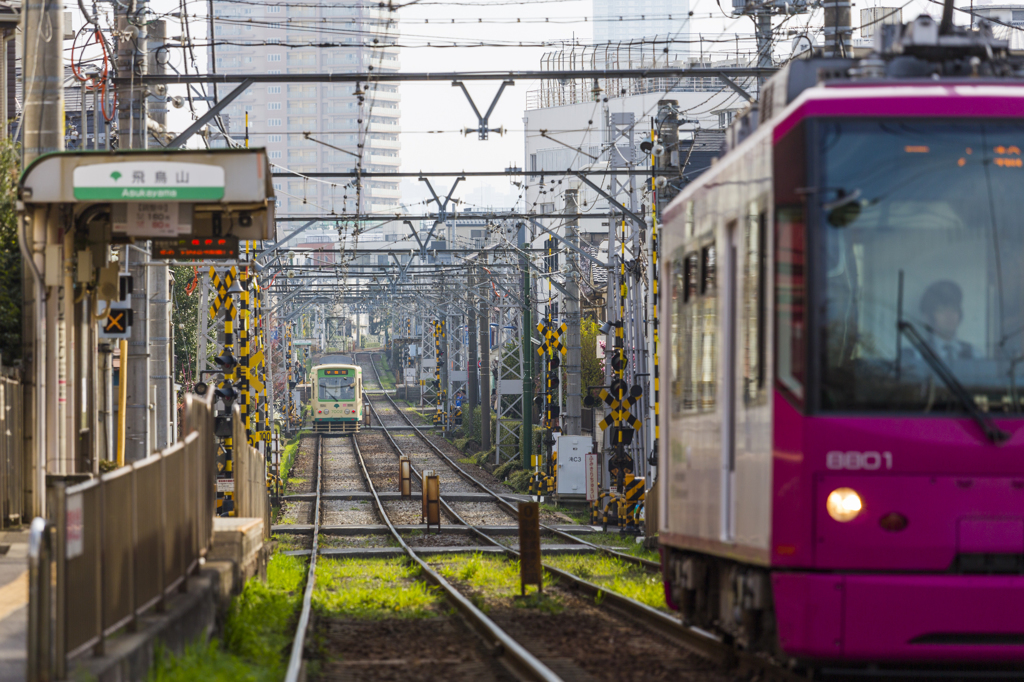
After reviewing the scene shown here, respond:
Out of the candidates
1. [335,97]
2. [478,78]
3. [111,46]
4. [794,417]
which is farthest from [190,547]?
[335,97]

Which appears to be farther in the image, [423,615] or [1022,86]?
[423,615]

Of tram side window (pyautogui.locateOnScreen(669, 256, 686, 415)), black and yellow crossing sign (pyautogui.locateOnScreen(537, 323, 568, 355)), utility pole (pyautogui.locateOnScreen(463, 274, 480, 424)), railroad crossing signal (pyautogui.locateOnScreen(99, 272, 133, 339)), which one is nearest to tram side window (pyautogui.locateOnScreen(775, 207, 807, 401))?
tram side window (pyautogui.locateOnScreen(669, 256, 686, 415))

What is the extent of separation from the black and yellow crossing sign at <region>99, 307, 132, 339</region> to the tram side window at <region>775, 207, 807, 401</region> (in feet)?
38.7

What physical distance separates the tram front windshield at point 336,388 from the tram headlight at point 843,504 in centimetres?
6458

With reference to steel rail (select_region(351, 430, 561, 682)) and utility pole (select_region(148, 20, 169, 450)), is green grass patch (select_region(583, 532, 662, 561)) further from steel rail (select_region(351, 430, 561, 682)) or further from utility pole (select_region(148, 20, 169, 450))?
utility pole (select_region(148, 20, 169, 450))

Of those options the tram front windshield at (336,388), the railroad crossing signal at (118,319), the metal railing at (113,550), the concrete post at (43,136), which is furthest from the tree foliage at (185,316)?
the metal railing at (113,550)

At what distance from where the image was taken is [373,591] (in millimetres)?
16547

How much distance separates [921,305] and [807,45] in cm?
1348

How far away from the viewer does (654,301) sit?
24.0 m

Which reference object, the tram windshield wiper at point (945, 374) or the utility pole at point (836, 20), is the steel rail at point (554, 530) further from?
the tram windshield wiper at point (945, 374)

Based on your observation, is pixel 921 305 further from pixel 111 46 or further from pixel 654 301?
pixel 654 301

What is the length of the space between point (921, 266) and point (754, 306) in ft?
3.06

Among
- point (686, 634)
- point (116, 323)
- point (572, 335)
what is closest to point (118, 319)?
point (116, 323)

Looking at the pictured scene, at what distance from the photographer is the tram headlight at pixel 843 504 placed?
6703 mm
